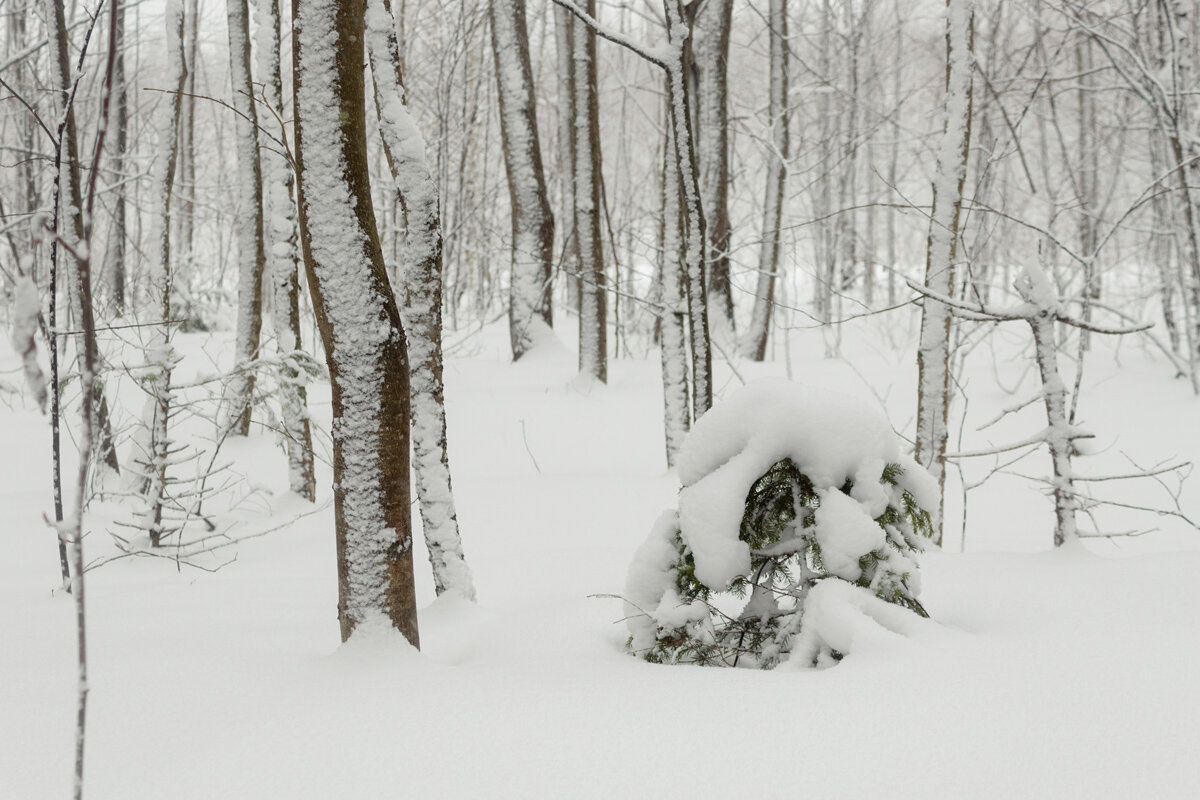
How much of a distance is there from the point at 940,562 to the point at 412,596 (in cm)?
187

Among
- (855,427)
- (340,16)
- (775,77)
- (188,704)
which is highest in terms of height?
(775,77)

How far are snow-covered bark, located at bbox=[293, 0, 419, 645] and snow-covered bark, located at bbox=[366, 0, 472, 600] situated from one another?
1.78ft

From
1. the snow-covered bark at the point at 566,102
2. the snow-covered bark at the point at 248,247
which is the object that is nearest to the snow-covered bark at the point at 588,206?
the snow-covered bark at the point at 566,102

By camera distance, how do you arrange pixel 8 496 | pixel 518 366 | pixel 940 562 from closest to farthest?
pixel 940 562, pixel 8 496, pixel 518 366

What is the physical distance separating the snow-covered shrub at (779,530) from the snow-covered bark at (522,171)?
707 cm

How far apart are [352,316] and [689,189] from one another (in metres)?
2.44

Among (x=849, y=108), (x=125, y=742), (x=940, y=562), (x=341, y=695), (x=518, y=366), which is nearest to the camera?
(x=125, y=742)

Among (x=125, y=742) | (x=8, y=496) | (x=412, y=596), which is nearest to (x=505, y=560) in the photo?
(x=412, y=596)

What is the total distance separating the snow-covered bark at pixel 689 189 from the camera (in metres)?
4.09

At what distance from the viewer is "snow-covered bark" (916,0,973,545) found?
4.05 meters

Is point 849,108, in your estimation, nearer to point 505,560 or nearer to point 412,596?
point 505,560

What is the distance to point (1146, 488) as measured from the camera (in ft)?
21.3

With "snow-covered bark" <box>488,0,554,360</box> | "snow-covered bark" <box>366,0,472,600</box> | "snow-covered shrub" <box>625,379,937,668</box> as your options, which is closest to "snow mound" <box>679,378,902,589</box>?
"snow-covered shrub" <box>625,379,937,668</box>

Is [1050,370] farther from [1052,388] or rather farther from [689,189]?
[689,189]
